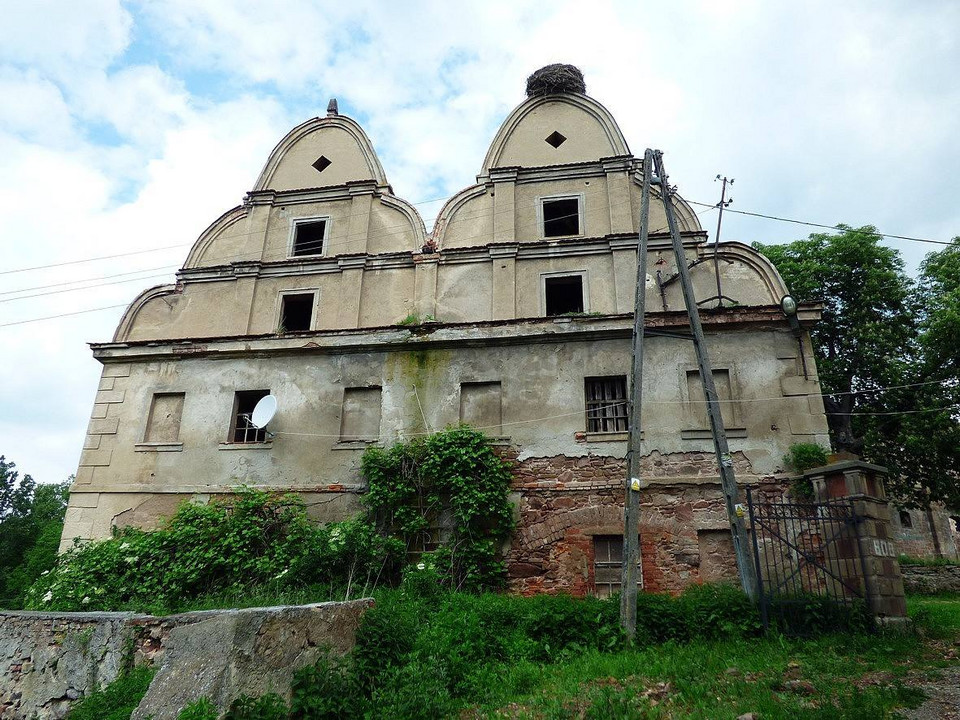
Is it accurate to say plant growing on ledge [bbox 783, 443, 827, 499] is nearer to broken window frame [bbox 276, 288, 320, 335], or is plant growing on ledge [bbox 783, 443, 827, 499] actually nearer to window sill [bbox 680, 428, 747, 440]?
window sill [bbox 680, 428, 747, 440]

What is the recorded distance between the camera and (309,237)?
55.9ft

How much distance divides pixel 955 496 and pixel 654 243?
12.9m

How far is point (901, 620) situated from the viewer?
8.95 metres

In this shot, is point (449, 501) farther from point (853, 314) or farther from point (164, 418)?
point (853, 314)

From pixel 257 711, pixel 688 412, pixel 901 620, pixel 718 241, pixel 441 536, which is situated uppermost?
pixel 718 241

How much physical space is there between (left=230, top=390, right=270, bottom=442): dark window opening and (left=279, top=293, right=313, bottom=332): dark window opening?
201 centimetres

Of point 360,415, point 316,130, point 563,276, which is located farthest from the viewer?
point 316,130

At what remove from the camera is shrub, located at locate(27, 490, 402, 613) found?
1146 cm

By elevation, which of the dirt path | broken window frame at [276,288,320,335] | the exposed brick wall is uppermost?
broken window frame at [276,288,320,335]

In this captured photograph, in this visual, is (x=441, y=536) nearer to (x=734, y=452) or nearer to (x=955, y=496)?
(x=734, y=452)

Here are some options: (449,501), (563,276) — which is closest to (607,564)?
(449,501)

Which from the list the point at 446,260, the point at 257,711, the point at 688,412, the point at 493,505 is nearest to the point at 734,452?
the point at 688,412

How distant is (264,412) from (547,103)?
457 inches

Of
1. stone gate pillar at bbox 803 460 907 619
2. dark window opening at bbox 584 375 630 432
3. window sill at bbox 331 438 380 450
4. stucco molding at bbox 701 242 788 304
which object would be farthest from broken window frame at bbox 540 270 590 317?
stone gate pillar at bbox 803 460 907 619
